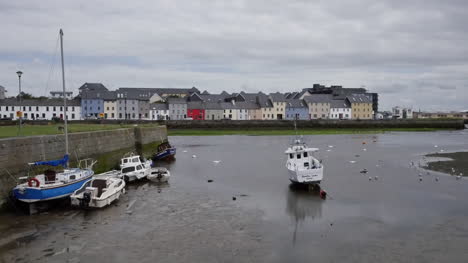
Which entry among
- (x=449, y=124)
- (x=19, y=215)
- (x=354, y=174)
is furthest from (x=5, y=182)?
(x=449, y=124)

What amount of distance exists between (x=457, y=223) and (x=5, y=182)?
20855 mm

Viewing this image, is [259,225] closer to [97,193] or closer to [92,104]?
[97,193]

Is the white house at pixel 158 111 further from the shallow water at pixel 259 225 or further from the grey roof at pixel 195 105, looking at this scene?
the shallow water at pixel 259 225

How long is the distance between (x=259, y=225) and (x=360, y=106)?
432 feet

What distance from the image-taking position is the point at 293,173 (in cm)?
2944

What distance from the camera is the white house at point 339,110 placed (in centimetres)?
14412

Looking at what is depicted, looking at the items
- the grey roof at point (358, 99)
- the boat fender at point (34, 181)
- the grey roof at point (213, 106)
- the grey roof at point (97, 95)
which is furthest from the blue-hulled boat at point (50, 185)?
the grey roof at point (358, 99)

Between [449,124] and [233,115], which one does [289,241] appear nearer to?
[449,124]

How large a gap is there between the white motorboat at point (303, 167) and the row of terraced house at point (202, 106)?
85312 mm

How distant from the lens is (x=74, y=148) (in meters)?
30.7

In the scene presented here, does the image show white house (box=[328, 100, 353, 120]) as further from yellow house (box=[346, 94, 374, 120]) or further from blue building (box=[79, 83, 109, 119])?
blue building (box=[79, 83, 109, 119])

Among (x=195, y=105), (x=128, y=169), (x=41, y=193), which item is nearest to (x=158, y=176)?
(x=128, y=169)

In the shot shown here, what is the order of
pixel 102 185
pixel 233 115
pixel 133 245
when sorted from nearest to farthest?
pixel 133 245 → pixel 102 185 → pixel 233 115

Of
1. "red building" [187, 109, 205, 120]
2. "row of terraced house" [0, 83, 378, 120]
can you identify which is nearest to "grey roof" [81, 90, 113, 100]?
"row of terraced house" [0, 83, 378, 120]
